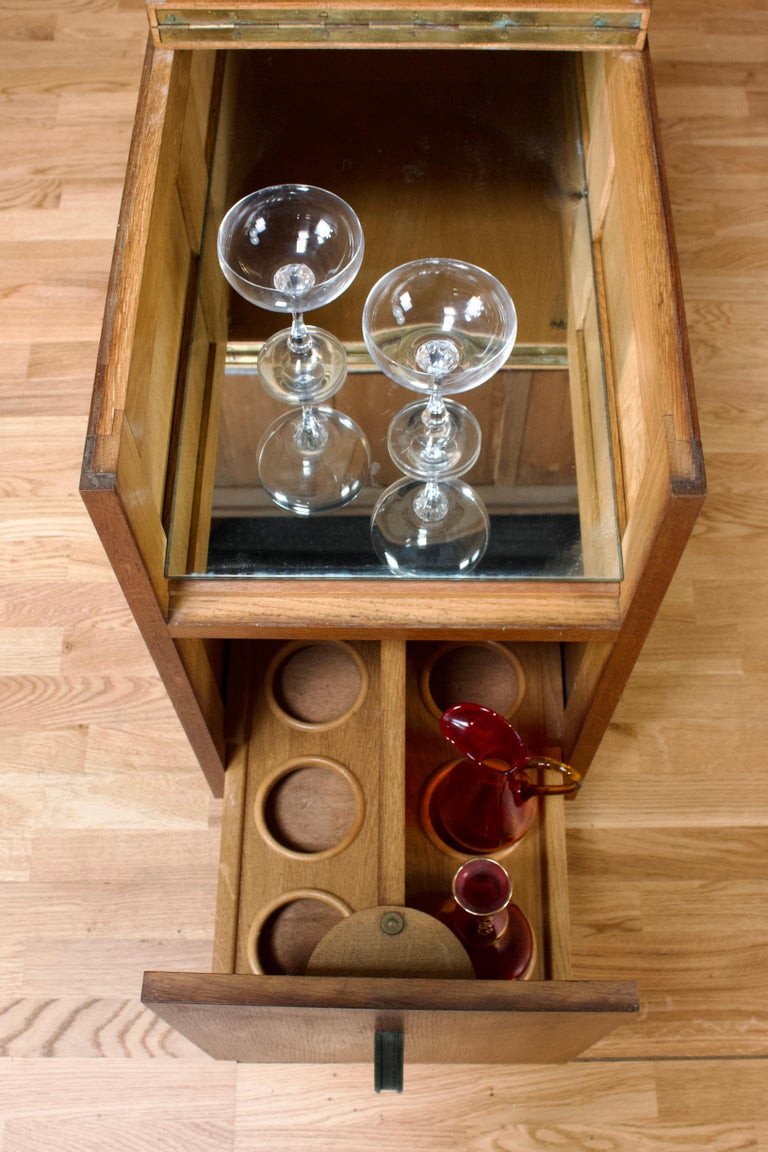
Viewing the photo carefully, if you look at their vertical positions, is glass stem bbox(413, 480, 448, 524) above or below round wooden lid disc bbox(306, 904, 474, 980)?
above

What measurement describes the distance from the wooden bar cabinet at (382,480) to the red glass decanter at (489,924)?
4 cm

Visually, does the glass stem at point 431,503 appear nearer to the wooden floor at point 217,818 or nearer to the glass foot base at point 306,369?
the glass foot base at point 306,369

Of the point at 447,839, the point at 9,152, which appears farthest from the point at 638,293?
the point at 9,152

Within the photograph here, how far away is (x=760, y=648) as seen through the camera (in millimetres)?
1282

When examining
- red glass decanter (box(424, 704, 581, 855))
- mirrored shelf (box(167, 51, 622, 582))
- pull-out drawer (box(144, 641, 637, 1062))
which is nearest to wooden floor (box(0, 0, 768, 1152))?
pull-out drawer (box(144, 641, 637, 1062))

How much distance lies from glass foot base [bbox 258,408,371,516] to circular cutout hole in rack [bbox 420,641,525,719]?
0.71 feet

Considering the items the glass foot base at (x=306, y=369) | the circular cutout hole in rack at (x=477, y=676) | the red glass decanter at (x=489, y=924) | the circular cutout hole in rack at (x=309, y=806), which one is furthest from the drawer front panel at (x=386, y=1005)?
the glass foot base at (x=306, y=369)

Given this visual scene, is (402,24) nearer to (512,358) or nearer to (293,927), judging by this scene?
(512,358)

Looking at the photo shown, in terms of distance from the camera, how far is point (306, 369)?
99 centimetres

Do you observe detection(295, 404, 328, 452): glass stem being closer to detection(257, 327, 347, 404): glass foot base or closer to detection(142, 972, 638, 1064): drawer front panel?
detection(257, 327, 347, 404): glass foot base

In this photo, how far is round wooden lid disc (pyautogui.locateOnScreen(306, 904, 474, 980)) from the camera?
2.81ft

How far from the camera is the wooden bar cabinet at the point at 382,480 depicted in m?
0.80

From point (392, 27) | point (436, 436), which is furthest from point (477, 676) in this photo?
point (392, 27)

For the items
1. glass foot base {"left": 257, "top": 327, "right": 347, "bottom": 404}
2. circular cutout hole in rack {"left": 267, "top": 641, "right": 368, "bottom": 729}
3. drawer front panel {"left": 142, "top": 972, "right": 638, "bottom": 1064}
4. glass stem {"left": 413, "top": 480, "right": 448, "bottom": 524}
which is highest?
glass foot base {"left": 257, "top": 327, "right": 347, "bottom": 404}
